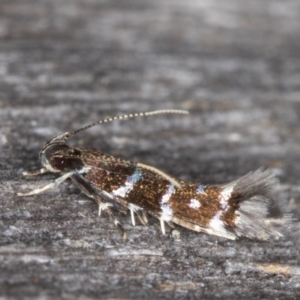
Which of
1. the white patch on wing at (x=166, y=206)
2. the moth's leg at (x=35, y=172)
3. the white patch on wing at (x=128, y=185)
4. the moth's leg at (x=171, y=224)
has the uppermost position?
the moth's leg at (x=35, y=172)

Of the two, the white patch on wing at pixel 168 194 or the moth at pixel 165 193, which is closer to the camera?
the moth at pixel 165 193

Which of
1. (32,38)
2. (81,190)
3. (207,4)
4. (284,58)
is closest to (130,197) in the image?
(81,190)

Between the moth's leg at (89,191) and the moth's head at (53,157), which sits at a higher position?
the moth's head at (53,157)

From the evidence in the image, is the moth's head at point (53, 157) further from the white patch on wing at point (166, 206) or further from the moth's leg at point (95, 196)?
the white patch on wing at point (166, 206)

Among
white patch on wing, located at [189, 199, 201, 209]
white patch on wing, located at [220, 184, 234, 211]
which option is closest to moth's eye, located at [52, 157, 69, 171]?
white patch on wing, located at [189, 199, 201, 209]

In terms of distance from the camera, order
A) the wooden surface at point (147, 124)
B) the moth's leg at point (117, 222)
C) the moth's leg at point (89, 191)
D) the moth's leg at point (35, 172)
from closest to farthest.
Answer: the wooden surface at point (147, 124) < the moth's leg at point (117, 222) < the moth's leg at point (89, 191) < the moth's leg at point (35, 172)

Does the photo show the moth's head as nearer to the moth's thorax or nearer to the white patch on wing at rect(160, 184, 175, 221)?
the moth's thorax

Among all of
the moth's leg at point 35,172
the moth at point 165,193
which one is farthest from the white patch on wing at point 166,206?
the moth's leg at point 35,172

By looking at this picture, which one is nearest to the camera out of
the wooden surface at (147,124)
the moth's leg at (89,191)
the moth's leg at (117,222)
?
the wooden surface at (147,124)
